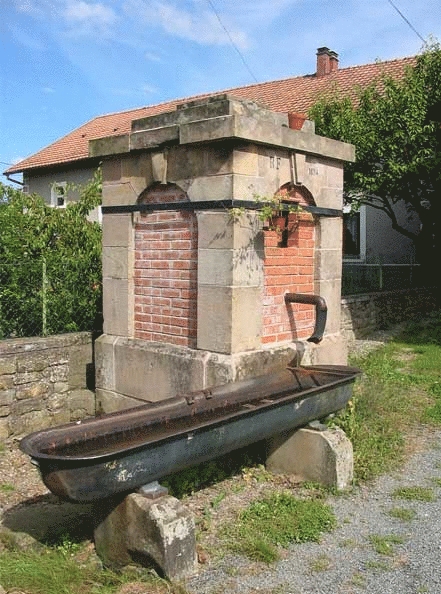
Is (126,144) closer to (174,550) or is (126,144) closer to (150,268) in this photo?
(150,268)

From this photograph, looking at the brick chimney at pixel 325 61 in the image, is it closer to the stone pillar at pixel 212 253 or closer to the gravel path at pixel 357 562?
the stone pillar at pixel 212 253

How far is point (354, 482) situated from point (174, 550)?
1841mm

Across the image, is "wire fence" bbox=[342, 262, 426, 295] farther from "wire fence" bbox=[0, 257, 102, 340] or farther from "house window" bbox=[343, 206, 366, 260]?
"wire fence" bbox=[0, 257, 102, 340]

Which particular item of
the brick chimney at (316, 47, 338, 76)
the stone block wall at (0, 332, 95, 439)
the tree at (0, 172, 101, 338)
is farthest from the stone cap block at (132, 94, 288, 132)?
the brick chimney at (316, 47, 338, 76)

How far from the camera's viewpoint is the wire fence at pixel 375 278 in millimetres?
12977

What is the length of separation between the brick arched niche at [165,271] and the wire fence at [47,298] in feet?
3.59

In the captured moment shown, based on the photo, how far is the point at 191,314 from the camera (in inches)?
191

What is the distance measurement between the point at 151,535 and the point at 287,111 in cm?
1486

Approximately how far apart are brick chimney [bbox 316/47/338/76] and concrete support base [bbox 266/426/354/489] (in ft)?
57.9

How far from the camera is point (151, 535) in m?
3.11

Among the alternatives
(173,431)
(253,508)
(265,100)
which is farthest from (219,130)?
(265,100)

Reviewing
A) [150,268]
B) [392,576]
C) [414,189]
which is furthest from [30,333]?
[414,189]

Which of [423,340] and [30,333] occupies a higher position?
[30,333]

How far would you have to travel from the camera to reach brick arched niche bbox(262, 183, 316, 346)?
486 centimetres
